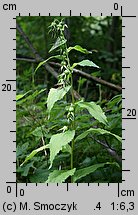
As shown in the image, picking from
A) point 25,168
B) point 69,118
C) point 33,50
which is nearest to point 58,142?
point 69,118

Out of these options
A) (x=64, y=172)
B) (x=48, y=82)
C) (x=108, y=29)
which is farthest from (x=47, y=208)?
(x=108, y=29)

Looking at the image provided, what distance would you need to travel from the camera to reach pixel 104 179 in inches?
85.8

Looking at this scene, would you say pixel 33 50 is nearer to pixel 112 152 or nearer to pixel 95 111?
pixel 112 152

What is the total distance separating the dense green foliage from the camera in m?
1.76

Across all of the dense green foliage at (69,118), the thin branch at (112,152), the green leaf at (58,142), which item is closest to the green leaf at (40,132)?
the dense green foliage at (69,118)

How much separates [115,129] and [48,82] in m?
1.38

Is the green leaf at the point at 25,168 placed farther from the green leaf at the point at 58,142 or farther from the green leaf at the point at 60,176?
the green leaf at the point at 58,142

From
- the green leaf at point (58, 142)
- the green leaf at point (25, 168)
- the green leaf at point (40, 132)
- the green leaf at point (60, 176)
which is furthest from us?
the green leaf at point (40, 132)

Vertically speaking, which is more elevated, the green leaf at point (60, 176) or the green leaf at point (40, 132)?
the green leaf at point (40, 132)

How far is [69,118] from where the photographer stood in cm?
176

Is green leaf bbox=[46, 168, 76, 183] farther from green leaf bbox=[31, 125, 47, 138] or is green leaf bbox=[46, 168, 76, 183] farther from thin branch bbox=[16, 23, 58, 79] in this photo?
thin branch bbox=[16, 23, 58, 79]

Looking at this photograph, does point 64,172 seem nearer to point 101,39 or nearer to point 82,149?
point 82,149

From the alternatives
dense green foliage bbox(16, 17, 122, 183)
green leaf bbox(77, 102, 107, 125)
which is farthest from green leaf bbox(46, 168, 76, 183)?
green leaf bbox(77, 102, 107, 125)

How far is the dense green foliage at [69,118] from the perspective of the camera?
5.77 ft
